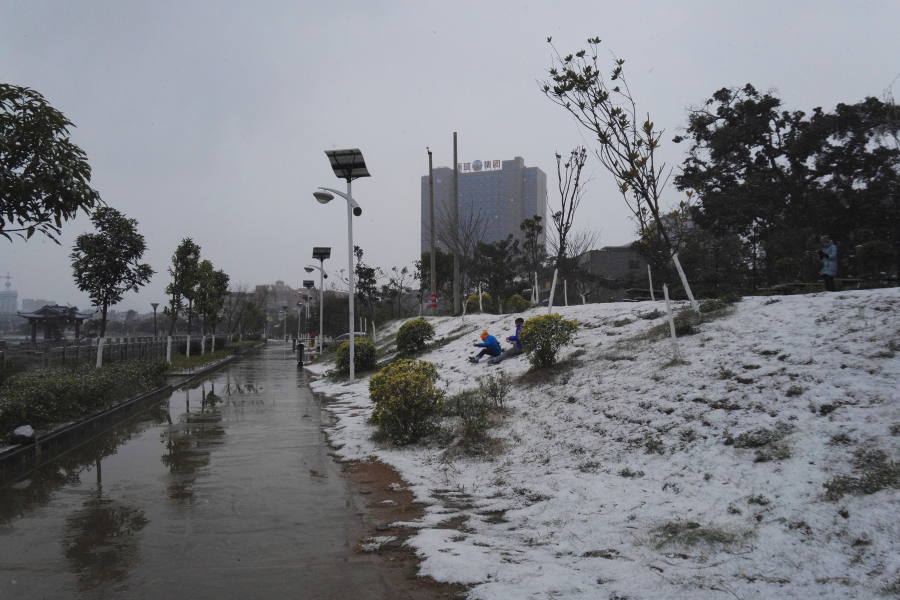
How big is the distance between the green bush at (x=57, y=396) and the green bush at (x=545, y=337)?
778 cm

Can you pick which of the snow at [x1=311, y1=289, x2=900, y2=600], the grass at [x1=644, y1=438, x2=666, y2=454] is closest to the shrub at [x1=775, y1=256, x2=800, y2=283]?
the snow at [x1=311, y1=289, x2=900, y2=600]

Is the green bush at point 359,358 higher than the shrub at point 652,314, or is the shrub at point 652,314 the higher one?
the shrub at point 652,314

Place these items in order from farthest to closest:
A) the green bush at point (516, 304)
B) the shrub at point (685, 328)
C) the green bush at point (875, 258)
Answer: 1. the green bush at point (516, 304)
2. the green bush at point (875, 258)
3. the shrub at point (685, 328)

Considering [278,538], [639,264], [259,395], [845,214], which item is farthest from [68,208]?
[639,264]

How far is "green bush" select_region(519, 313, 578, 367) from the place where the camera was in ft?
32.1

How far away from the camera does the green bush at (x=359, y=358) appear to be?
17719mm

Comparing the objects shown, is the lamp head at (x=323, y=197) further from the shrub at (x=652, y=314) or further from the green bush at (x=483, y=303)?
the green bush at (x=483, y=303)

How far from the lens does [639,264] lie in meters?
43.8

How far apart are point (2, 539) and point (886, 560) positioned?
20.7 feet

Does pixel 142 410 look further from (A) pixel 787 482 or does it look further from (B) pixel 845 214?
(B) pixel 845 214

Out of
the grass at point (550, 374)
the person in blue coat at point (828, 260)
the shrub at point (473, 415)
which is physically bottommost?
the shrub at point (473, 415)

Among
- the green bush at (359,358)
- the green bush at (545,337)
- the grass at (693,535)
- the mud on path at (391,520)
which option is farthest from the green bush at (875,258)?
the mud on path at (391,520)

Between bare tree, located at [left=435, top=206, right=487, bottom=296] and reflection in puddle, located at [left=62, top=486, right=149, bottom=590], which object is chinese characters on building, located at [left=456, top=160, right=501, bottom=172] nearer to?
bare tree, located at [left=435, top=206, right=487, bottom=296]

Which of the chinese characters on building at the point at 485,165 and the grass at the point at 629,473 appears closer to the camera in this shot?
the grass at the point at 629,473
